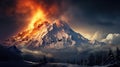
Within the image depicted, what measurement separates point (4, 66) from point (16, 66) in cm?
1463

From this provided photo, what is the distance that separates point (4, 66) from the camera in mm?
185125

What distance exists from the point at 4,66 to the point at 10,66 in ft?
19.0

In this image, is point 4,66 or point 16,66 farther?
point 16,66

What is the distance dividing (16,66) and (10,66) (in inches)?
351

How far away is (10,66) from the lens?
190 meters

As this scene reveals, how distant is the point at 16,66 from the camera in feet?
652
